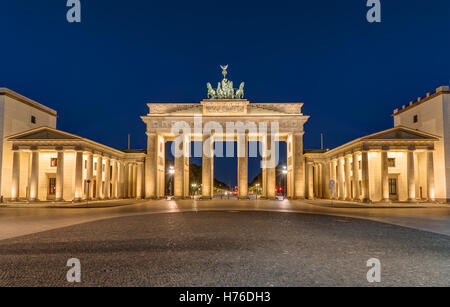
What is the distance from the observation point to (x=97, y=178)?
51688mm

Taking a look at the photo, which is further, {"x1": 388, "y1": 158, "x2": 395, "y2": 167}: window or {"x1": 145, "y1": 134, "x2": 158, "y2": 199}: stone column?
{"x1": 145, "y1": 134, "x2": 158, "y2": 199}: stone column

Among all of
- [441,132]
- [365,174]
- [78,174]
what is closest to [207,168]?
[78,174]

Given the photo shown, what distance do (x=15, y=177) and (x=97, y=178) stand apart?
37.2 feet

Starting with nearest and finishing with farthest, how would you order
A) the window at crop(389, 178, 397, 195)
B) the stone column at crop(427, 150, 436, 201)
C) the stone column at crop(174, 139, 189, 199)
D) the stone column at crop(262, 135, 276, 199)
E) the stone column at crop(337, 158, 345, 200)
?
the stone column at crop(427, 150, 436, 201), the window at crop(389, 178, 397, 195), the stone column at crop(262, 135, 276, 199), the stone column at crop(174, 139, 189, 199), the stone column at crop(337, 158, 345, 200)

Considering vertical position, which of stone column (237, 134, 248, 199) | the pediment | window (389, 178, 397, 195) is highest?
the pediment

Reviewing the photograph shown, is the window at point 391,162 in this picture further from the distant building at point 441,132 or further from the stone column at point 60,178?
the stone column at point 60,178

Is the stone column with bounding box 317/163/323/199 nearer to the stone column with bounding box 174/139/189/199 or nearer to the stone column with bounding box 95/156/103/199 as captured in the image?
the stone column with bounding box 174/139/189/199

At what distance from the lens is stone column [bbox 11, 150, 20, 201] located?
4406 centimetres

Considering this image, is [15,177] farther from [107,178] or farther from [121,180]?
[121,180]

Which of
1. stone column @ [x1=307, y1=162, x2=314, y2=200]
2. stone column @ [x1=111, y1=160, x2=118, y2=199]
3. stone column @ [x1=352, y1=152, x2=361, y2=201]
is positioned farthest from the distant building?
stone column @ [x1=111, y1=160, x2=118, y2=199]

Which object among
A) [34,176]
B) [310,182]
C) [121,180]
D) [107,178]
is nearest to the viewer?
[34,176]

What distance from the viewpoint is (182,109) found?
56.0 m

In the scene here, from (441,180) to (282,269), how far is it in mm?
47311
